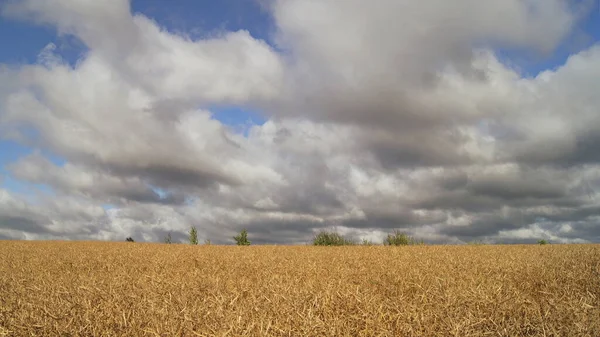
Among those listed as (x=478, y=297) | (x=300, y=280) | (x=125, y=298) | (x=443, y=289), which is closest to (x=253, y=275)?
(x=300, y=280)

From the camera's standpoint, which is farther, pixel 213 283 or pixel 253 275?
pixel 253 275

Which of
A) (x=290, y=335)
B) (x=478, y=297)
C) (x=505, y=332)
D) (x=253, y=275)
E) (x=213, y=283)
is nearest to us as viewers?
(x=290, y=335)

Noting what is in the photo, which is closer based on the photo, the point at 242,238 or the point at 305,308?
the point at 305,308

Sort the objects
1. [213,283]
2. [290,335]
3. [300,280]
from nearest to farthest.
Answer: [290,335] < [213,283] < [300,280]

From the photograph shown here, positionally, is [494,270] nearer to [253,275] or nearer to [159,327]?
[253,275]

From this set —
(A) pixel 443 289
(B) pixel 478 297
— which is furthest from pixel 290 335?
(A) pixel 443 289

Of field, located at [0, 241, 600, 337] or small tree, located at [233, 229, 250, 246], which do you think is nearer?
field, located at [0, 241, 600, 337]

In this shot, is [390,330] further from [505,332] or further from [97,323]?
[97,323]

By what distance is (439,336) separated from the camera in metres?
2.92

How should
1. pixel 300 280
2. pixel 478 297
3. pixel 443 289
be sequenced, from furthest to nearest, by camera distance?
pixel 300 280 < pixel 443 289 < pixel 478 297

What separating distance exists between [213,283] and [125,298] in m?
1.07

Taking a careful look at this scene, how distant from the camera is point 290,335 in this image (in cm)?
283

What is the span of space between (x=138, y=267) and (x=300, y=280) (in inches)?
126

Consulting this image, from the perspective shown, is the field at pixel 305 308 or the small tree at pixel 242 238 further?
the small tree at pixel 242 238
